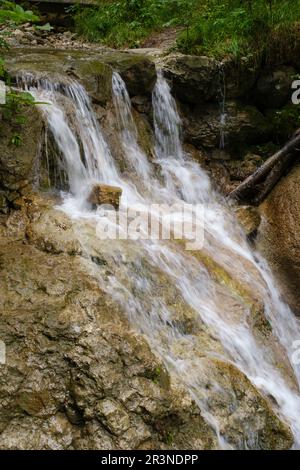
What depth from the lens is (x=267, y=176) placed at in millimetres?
7473

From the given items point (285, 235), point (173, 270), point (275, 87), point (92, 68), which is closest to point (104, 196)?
point (173, 270)

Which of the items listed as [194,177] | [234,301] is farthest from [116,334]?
[194,177]

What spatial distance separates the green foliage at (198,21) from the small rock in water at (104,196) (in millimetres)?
3977

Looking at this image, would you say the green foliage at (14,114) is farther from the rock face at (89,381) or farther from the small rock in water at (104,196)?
the rock face at (89,381)

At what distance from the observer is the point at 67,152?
19.1 ft

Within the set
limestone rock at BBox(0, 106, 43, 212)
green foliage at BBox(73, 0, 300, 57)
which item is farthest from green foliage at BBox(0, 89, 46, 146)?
green foliage at BBox(73, 0, 300, 57)

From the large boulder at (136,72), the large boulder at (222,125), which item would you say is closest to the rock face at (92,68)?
the large boulder at (136,72)

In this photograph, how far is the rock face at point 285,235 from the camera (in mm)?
6520

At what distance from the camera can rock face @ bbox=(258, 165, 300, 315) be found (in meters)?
6.52

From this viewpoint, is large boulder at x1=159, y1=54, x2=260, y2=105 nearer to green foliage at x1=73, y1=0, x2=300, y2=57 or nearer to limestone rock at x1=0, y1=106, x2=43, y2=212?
green foliage at x1=73, y1=0, x2=300, y2=57

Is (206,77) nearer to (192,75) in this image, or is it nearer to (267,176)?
(192,75)

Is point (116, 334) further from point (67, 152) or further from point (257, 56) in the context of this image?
point (257, 56)

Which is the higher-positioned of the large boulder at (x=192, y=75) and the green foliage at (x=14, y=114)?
the large boulder at (x=192, y=75)
